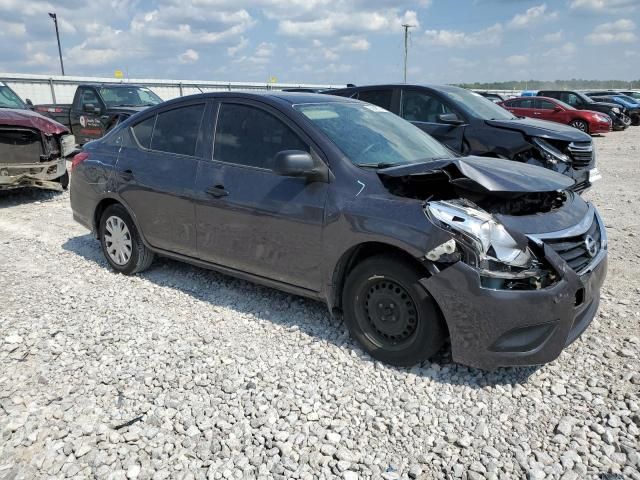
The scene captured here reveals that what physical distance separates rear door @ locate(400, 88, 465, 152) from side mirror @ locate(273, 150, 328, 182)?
4788 millimetres

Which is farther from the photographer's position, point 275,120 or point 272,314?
point 272,314

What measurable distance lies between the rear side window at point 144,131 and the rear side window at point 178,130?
0.06m

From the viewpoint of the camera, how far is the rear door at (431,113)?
26.0 ft

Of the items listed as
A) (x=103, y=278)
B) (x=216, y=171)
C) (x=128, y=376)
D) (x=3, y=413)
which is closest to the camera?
(x=3, y=413)

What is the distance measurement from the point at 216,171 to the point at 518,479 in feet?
9.95

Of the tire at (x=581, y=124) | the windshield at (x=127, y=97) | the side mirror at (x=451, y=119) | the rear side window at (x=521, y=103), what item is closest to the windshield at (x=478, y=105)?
the side mirror at (x=451, y=119)

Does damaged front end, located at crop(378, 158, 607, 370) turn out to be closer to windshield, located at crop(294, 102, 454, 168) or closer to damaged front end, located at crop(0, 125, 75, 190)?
windshield, located at crop(294, 102, 454, 168)

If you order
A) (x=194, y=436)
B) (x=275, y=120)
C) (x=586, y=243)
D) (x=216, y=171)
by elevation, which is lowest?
(x=194, y=436)

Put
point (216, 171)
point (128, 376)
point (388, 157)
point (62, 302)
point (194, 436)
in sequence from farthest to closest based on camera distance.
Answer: point (62, 302) → point (216, 171) → point (388, 157) → point (128, 376) → point (194, 436)

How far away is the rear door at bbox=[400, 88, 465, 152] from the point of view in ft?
26.0

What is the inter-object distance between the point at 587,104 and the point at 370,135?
22.8m

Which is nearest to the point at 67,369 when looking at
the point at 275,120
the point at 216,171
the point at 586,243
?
the point at 216,171

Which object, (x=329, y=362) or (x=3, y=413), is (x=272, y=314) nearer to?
(x=329, y=362)

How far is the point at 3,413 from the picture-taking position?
10.00 ft
